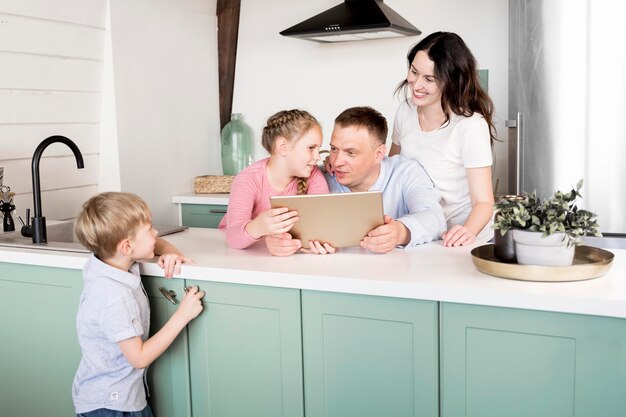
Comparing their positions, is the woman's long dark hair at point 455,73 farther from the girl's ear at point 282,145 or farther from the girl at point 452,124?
the girl's ear at point 282,145

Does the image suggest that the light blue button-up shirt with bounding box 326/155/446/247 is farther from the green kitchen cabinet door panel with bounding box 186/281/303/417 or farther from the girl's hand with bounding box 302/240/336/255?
the green kitchen cabinet door panel with bounding box 186/281/303/417

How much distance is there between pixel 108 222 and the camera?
6.33 ft

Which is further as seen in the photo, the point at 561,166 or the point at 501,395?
the point at 561,166

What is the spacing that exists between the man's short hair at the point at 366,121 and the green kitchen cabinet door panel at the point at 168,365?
2.46 ft

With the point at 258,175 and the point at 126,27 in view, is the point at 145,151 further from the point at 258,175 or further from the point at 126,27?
the point at 258,175

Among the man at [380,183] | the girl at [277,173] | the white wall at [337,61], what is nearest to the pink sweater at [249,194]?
the girl at [277,173]

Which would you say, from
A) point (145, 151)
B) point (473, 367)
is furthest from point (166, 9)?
point (473, 367)

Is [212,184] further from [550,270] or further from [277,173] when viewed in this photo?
[550,270]

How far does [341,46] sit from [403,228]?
6.98 ft

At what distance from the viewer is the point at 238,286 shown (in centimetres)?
200

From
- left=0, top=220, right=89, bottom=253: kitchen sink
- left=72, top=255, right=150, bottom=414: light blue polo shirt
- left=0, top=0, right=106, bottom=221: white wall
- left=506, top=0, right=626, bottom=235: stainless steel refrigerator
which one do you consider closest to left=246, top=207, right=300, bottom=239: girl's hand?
left=72, top=255, right=150, bottom=414: light blue polo shirt

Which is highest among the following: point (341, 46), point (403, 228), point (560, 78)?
point (341, 46)

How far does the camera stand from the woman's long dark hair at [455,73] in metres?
2.44

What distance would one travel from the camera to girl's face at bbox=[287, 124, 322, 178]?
225 centimetres
